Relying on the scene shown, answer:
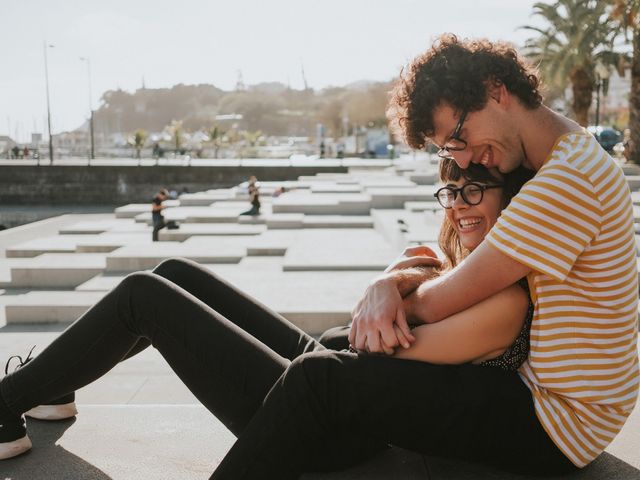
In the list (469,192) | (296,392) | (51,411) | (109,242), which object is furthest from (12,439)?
(109,242)

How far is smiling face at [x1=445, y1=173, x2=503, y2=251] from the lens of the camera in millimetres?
2111

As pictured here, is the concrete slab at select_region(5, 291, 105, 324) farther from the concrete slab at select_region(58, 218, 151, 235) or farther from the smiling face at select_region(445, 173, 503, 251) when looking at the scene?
the concrete slab at select_region(58, 218, 151, 235)

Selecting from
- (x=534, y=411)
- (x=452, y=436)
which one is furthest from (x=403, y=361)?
(x=534, y=411)

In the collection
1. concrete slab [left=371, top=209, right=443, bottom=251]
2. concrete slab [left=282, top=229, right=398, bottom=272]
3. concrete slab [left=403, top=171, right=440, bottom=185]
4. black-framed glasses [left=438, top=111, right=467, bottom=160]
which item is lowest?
concrete slab [left=282, top=229, right=398, bottom=272]

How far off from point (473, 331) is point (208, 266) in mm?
7749

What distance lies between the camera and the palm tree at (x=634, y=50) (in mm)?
18844

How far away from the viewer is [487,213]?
2121mm

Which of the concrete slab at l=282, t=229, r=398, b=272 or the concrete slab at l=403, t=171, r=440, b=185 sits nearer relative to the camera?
the concrete slab at l=282, t=229, r=398, b=272

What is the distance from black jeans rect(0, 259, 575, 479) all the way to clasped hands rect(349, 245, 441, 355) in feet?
0.22

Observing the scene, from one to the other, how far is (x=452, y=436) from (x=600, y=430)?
0.43m

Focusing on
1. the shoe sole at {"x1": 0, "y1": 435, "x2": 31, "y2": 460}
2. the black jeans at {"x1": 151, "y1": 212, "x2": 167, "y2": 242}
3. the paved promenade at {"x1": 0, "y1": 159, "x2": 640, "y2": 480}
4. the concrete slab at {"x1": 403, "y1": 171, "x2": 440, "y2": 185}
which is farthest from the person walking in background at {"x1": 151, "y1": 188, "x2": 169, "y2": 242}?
the shoe sole at {"x1": 0, "y1": 435, "x2": 31, "y2": 460}

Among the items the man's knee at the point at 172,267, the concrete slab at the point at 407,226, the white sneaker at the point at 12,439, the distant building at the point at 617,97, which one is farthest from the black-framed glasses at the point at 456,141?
the distant building at the point at 617,97

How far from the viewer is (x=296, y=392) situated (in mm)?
1801

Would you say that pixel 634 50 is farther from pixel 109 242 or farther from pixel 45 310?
pixel 45 310
